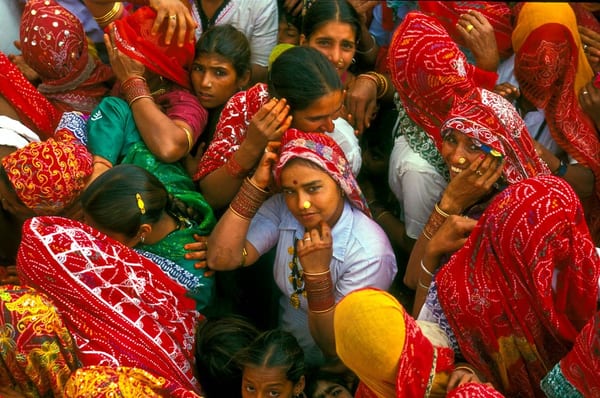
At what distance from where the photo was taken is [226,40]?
347 centimetres

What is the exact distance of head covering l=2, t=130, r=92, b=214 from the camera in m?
2.80

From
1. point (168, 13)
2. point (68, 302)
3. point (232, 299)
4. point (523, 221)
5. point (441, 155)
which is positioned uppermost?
point (168, 13)

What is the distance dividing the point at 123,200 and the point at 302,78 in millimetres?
828

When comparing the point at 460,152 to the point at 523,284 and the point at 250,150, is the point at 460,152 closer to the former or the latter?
the point at 523,284

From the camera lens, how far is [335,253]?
112 inches

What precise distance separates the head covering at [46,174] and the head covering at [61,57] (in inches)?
25.3

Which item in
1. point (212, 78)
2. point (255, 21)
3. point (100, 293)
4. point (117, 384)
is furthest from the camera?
point (255, 21)

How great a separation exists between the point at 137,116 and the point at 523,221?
174 cm

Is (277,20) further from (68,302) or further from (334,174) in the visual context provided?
(68,302)

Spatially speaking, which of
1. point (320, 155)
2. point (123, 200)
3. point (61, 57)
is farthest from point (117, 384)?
point (61, 57)

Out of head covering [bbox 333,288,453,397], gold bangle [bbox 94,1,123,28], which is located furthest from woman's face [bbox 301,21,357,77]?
head covering [bbox 333,288,453,397]

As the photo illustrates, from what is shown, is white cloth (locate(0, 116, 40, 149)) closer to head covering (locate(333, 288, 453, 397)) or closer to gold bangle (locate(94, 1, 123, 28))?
gold bangle (locate(94, 1, 123, 28))

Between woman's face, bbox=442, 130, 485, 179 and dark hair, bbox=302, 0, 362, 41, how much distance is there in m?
0.96

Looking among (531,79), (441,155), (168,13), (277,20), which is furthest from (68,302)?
(531,79)
